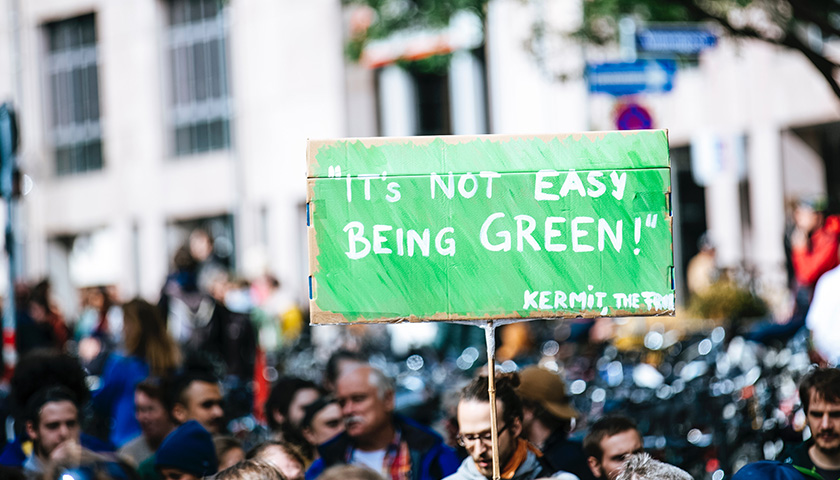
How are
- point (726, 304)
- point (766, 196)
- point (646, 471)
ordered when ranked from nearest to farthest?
point (646, 471) < point (726, 304) < point (766, 196)

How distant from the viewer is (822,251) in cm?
950

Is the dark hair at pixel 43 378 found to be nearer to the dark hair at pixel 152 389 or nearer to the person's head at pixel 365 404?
the dark hair at pixel 152 389

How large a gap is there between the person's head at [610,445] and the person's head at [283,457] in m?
1.14

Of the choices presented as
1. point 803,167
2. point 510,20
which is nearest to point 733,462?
point 803,167

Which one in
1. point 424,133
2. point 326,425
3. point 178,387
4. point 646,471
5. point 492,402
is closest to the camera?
point 646,471

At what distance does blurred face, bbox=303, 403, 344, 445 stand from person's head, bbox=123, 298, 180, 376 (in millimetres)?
2064

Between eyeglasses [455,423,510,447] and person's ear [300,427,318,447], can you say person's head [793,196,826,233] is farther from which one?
eyeglasses [455,423,510,447]

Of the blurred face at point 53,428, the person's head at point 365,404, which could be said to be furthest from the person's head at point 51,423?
the person's head at point 365,404

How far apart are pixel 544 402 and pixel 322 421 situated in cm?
110

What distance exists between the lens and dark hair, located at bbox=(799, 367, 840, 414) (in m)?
4.83

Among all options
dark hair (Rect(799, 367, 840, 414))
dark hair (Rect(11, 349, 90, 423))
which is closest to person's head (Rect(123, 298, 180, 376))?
dark hair (Rect(11, 349, 90, 423))

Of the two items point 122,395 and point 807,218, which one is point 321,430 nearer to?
point 122,395

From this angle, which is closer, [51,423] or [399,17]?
[51,423]

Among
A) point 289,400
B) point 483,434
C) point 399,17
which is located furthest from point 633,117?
point 483,434
